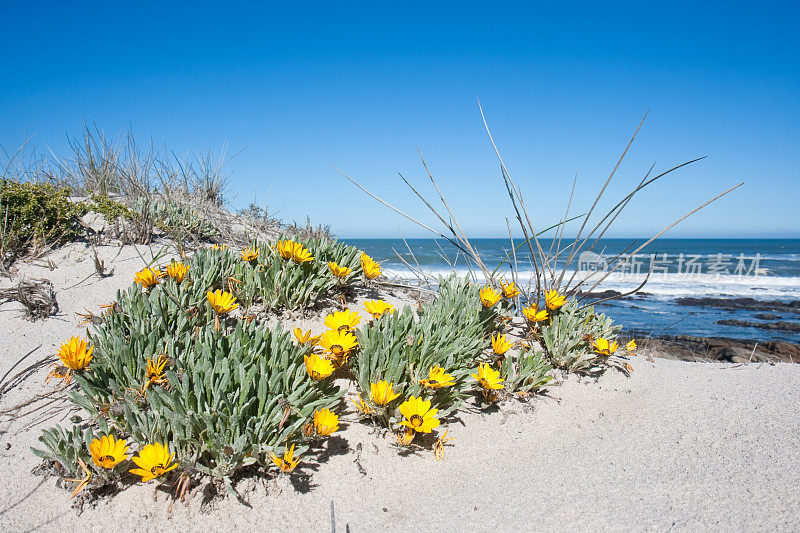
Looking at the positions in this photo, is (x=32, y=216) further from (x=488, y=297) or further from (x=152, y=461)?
(x=488, y=297)

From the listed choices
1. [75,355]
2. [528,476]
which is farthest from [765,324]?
[75,355]

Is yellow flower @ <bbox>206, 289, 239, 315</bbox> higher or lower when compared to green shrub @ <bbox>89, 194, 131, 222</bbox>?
lower

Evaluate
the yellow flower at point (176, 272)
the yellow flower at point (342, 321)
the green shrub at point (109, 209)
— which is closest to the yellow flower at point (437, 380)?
the yellow flower at point (342, 321)

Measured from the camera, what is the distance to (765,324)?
33.3 feet

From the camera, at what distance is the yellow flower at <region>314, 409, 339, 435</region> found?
166cm

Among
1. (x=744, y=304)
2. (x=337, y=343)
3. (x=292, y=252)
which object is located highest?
(x=292, y=252)

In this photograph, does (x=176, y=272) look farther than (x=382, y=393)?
Yes

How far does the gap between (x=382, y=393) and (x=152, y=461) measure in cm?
91

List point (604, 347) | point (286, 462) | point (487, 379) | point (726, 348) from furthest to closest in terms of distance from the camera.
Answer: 1. point (726, 348)
2. point (604, 347)
3. point (487, 379)
4. point (286, 462)

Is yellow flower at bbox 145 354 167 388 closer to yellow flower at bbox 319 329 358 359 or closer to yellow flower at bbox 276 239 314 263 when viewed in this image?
yellow flower at bbox 319 329 358 359

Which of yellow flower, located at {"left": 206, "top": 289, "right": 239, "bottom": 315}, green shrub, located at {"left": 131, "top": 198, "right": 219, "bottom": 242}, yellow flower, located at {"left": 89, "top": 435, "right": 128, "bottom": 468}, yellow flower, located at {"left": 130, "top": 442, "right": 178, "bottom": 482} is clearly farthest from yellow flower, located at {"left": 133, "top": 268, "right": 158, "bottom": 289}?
green shrub, located at {"left": 131, "top": 198, "right": 219, "bottom": 242}

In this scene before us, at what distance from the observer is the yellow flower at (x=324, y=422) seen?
5.44 feet

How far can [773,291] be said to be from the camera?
50.1 feet

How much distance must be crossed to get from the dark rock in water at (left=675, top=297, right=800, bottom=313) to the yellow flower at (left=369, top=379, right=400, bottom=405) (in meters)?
13.9
